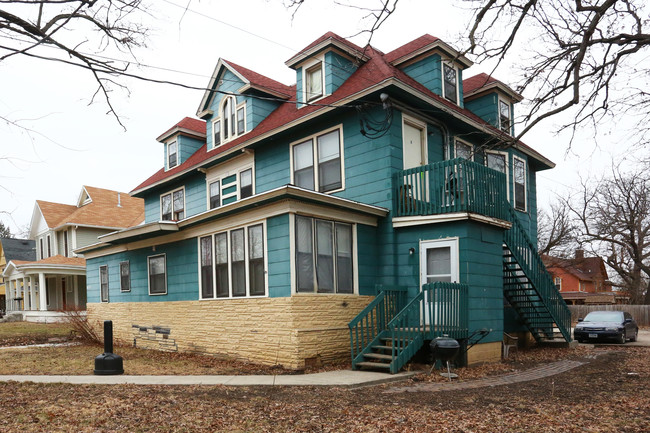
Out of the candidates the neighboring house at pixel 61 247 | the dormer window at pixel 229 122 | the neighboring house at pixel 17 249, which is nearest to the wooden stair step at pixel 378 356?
the dormer window at pixel 229 122

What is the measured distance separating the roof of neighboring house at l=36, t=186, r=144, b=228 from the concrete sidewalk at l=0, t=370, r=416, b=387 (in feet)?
80.6

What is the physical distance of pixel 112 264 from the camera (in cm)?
1908

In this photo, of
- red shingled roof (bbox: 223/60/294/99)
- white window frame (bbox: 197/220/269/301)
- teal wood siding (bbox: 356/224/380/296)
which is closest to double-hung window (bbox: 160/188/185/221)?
red shingled roof (bbox: 223/60/294/99)

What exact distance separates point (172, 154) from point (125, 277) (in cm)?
608

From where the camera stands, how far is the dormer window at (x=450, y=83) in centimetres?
1588

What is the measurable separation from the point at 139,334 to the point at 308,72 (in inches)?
390

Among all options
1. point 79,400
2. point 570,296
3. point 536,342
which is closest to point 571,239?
point 570,296

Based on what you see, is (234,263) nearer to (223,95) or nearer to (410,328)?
(410,328)

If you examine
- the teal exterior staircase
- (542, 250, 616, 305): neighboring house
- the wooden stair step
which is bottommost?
(542, 250, 616, 305): neighboring house

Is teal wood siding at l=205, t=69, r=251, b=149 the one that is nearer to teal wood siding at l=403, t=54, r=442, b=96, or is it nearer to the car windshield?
teal wood siding at l=403, t=54, r=442, b=96

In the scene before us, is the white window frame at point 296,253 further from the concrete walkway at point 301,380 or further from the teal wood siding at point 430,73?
the teal wood siding at point 430,73

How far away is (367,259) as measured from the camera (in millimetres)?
13352

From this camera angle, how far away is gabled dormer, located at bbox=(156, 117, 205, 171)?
21.4 m

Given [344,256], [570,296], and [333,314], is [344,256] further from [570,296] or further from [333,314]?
[570,296]
